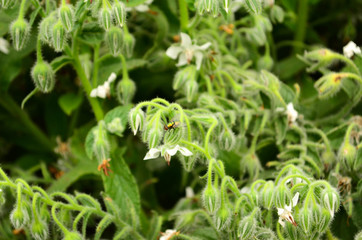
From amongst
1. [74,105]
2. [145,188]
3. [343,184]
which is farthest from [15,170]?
[343,184]

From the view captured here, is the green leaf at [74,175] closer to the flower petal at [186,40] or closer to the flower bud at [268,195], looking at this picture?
the flower petal at [186,40]

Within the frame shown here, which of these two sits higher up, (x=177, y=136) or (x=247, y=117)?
(x=177, y=136)

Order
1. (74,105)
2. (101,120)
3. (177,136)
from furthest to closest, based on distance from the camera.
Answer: (74,105) < (101,120) < (177,136)

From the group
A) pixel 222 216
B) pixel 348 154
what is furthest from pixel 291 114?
pixel 222 216

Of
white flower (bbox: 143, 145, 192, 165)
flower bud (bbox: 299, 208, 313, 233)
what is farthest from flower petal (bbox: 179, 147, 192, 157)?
flower bud (bbox: 299, 208, 313, 233)

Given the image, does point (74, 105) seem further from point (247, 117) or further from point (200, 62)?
point (247, 117)

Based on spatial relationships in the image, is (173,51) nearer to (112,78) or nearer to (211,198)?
(112,78)

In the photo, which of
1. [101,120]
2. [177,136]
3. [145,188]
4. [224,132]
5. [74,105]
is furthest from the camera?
[145,188]

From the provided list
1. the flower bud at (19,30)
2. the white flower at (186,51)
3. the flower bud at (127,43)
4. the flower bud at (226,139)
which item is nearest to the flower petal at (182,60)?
the white flower at (186,51)
